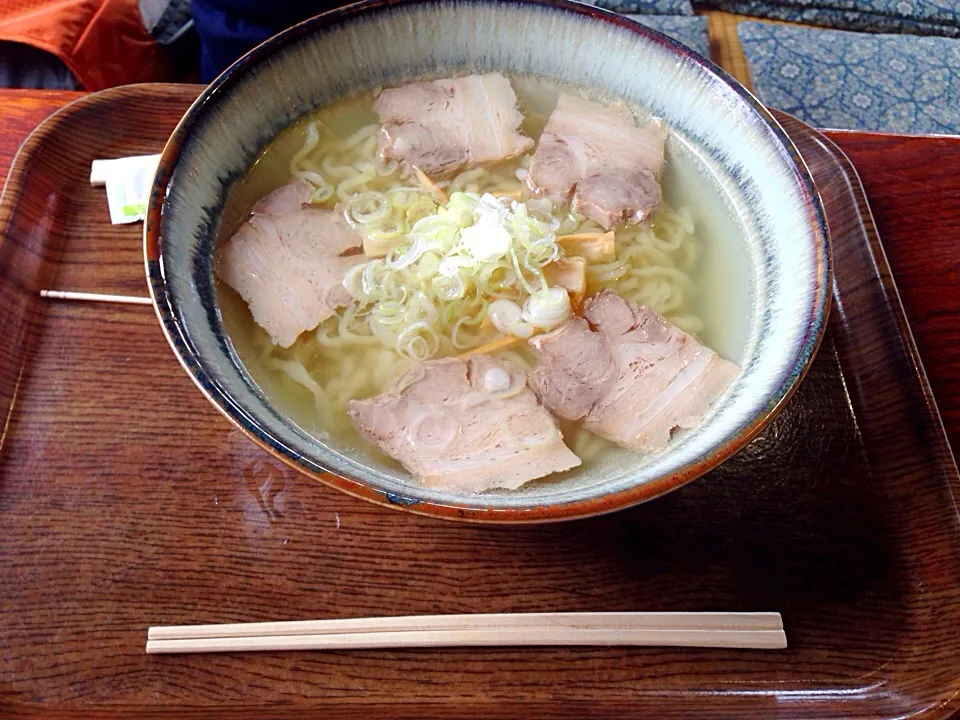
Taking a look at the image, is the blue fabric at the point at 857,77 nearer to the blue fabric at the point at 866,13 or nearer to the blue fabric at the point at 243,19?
the blue fabric at the point at 866,13

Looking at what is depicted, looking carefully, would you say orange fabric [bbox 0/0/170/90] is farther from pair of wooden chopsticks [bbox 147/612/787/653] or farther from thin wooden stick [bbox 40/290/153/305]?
pair of wooden chopsticks [bbox 147/612/787/653]

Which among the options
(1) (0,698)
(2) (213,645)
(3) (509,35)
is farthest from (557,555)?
(3) (509,35)

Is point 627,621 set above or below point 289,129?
below

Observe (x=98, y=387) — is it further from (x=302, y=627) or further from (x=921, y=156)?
(x=921, y=156)

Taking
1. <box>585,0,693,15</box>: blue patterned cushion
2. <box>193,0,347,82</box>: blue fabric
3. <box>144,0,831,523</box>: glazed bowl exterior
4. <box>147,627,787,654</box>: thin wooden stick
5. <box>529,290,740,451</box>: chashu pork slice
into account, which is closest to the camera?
<box>144,0,831,523</box>: glazed bowl exterior

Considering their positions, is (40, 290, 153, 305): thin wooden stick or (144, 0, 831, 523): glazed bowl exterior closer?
(144, 0, 831, 523): glazed bowl exterior

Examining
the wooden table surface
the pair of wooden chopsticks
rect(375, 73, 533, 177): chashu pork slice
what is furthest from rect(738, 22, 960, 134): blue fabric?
the pair of wooden chopsticks
